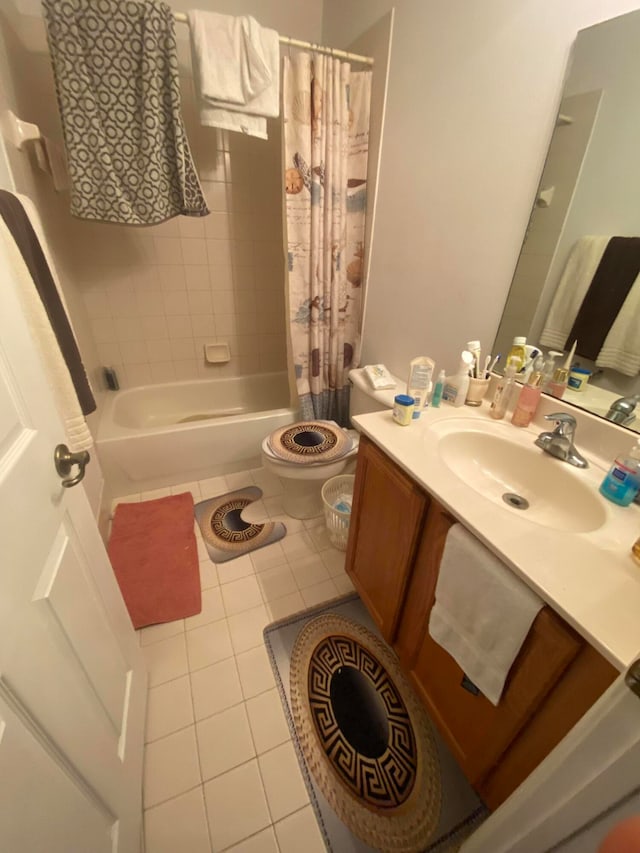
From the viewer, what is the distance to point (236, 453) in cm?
198

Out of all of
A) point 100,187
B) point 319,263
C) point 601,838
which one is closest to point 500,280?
point 319,263

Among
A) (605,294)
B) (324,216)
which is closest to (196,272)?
(324,216)

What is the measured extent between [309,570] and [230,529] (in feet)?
1.52

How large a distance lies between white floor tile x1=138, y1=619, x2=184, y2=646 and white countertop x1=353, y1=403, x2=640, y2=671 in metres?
1.05

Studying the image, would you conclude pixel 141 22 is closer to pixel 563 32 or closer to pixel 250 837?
pixel 563 32

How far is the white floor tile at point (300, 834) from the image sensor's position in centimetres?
82

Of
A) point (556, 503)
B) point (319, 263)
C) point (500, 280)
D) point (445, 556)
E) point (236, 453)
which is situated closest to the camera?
point (445, 556)

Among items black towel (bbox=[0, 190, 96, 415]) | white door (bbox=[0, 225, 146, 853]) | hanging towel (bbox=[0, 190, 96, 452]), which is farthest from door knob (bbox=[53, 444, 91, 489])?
black towel (bbox=[0, 190, 96, 415])

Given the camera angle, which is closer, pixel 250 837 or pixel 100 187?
pixel 250 837

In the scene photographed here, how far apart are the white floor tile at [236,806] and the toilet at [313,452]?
0.96 m

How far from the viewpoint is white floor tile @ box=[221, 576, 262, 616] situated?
4.37ft

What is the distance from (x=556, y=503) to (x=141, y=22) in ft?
7.20

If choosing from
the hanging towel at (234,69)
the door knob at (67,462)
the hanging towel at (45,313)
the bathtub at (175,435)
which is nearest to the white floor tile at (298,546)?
the bathtub at (175,435)

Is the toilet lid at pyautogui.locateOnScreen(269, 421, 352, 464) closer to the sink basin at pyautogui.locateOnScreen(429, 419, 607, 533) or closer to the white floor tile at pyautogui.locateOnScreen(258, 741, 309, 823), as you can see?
the sink basin at pyautogui.locateOnScreen(429, 419, 607, 533)
